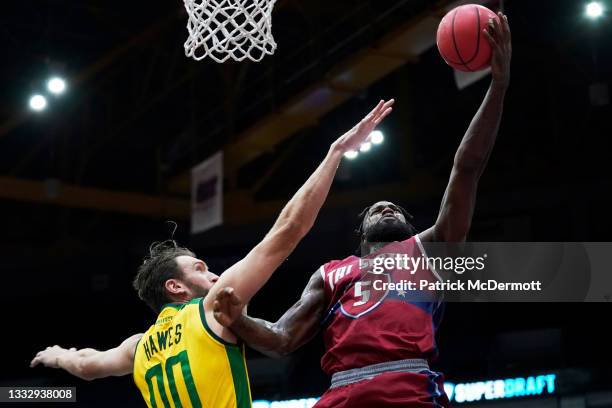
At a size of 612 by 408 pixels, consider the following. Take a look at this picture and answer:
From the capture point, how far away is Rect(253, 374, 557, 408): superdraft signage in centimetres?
1027

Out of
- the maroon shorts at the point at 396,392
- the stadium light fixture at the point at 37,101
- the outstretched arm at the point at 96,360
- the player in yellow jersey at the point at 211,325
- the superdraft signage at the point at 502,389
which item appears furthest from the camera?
the stadium light fixture at the point at 37,101

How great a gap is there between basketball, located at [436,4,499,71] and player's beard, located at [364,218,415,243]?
0.78 metres

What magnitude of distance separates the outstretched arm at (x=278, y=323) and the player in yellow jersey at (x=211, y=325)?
69 mm

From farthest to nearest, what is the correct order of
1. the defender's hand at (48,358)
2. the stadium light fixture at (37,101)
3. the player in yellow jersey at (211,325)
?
1. the stadium light fixture at (37,101)
2. the defender's hand at (48,358)
3. the player in yellow jersey at (211,325)

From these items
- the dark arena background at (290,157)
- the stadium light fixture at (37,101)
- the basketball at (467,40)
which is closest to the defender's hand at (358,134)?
the basketball at (467,40)

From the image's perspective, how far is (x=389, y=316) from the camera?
396 cm

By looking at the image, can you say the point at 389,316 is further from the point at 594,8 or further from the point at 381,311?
the point at 594,8

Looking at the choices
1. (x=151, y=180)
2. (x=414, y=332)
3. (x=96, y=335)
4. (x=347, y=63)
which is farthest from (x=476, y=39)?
(x=151, y=180)

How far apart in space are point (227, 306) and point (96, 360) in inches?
45.4

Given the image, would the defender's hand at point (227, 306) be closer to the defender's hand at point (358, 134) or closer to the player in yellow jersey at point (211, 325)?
the player in yellow jersey at point (211, 325)

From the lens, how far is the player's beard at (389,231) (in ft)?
13.7

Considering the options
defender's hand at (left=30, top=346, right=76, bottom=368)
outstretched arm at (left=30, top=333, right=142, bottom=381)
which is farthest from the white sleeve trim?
defender's hand at (left=30, top=346, right=76, bottom=368)

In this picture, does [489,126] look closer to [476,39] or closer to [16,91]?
[476,39]

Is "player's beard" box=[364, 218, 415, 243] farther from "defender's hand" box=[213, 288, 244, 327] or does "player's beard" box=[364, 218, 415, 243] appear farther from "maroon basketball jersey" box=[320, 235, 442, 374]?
"defender's hand" box=[213, 288, 244, 327]
